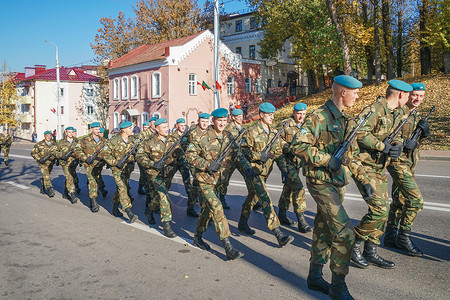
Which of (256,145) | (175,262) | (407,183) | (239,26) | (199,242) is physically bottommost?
(175,262)

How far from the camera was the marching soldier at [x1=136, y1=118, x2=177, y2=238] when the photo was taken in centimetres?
657

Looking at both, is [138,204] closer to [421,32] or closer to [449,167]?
[449,167]

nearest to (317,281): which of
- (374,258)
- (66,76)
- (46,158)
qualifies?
(374,258)

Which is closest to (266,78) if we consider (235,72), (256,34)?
(235,72)

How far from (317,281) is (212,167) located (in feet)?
6.61

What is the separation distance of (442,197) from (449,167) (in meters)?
5.52

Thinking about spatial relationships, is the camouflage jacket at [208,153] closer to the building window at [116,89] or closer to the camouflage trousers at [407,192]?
the camouflage trousers at [407,192]

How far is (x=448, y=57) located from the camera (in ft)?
87.3

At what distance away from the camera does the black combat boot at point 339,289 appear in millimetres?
3750

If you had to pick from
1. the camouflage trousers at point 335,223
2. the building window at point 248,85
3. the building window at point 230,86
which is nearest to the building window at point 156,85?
the building window at point 230,86

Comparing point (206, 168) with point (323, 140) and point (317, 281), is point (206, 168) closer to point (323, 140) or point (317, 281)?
point (323, 140)

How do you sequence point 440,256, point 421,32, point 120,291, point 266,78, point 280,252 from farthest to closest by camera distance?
point 266,78
point 421,32
point 280,252
point 440,256
point 120,291

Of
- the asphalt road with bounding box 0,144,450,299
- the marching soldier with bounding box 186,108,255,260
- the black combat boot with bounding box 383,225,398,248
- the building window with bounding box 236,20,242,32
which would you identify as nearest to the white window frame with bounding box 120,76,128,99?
the building window with bounding box 236,20,242,32

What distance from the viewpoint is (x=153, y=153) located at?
701 centimetres
